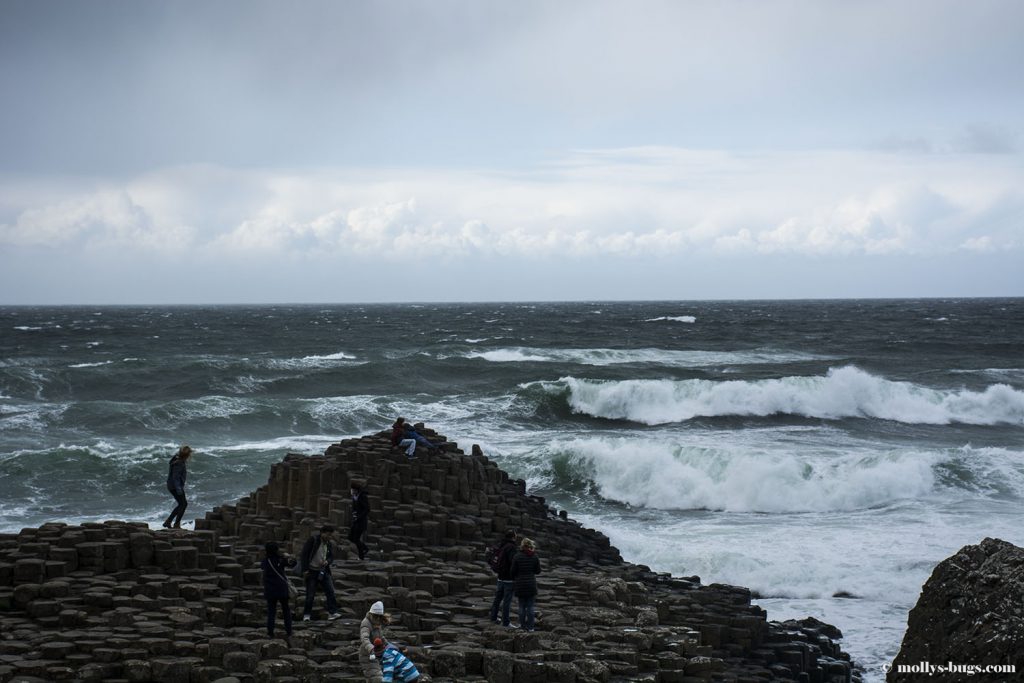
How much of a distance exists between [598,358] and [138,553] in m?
48.7

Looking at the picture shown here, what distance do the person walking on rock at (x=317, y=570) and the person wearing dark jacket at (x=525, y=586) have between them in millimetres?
1940

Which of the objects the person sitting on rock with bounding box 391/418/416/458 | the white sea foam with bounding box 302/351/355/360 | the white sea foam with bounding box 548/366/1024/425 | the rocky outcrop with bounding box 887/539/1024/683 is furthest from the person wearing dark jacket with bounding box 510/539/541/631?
the white sea foam with bounding box 302/351/355/360

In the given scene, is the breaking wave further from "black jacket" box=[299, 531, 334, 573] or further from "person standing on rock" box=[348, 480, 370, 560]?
"black jacket" box=[299, 531, 334, 573]

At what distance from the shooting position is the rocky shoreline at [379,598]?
9.87 m

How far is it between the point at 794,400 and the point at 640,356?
65.9 feet

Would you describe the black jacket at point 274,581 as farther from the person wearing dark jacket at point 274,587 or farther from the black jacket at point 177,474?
the black jacket at point 177,474

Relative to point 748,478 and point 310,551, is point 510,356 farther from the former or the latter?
point 310,551

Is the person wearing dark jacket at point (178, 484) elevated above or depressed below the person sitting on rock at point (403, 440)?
below

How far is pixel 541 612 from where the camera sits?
12.5 meters

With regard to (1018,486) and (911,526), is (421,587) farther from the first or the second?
(1018,486)

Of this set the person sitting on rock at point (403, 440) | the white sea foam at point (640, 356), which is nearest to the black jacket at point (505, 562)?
the person sitting on rock at point (403, 440)

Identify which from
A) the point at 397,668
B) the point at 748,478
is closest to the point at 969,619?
the point at 397,668

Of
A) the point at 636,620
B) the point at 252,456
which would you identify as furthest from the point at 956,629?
the point at 252,456

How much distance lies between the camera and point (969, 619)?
916 cm
